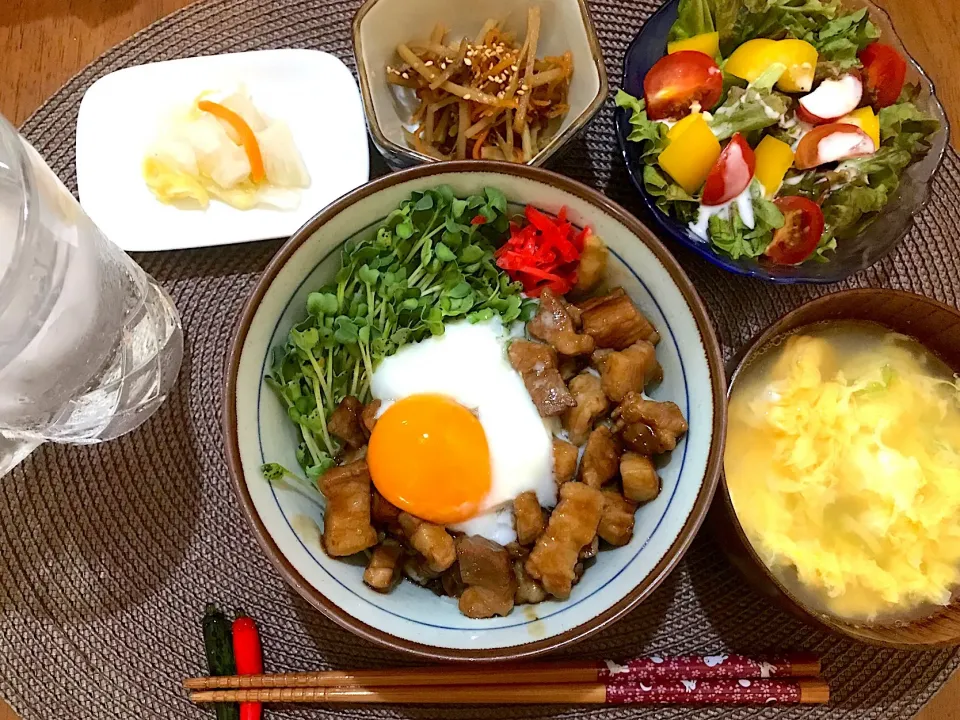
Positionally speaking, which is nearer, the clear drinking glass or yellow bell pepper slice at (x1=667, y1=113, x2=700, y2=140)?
the clear drinking glass

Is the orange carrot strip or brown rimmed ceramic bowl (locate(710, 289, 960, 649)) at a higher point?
the orange carrot strip

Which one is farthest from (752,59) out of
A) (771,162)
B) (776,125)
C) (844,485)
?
(844,485)

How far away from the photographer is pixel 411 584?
79.9 inches

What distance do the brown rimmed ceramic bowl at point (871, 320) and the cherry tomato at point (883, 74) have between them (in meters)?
0.62

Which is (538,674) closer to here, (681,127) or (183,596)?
(183,596)

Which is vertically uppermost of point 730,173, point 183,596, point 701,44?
point 701,44

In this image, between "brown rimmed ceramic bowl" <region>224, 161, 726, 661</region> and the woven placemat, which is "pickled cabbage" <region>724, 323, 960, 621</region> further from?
"brown rimmed ceramic bowl" <region>224, 161, 726, 661</region>

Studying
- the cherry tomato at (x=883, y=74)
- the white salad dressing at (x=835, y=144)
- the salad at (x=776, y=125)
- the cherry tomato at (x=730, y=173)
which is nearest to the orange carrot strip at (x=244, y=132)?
the salad at (x=776, y=125)

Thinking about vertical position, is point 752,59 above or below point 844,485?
above

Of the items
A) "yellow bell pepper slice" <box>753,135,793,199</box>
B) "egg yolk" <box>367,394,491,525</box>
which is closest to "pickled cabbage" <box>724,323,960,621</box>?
"yellow bell pepper slice" <box>753,135,793,199</box>

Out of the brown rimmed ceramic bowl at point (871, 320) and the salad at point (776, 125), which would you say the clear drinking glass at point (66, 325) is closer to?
the salad at point (776, 125)

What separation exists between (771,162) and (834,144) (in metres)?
0.18

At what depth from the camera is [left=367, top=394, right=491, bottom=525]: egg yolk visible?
196cm

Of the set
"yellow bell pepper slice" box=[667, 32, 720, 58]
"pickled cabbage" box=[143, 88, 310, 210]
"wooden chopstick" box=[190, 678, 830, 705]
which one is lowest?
"wooden chopstick" box=[190, 678, 830, 705]
